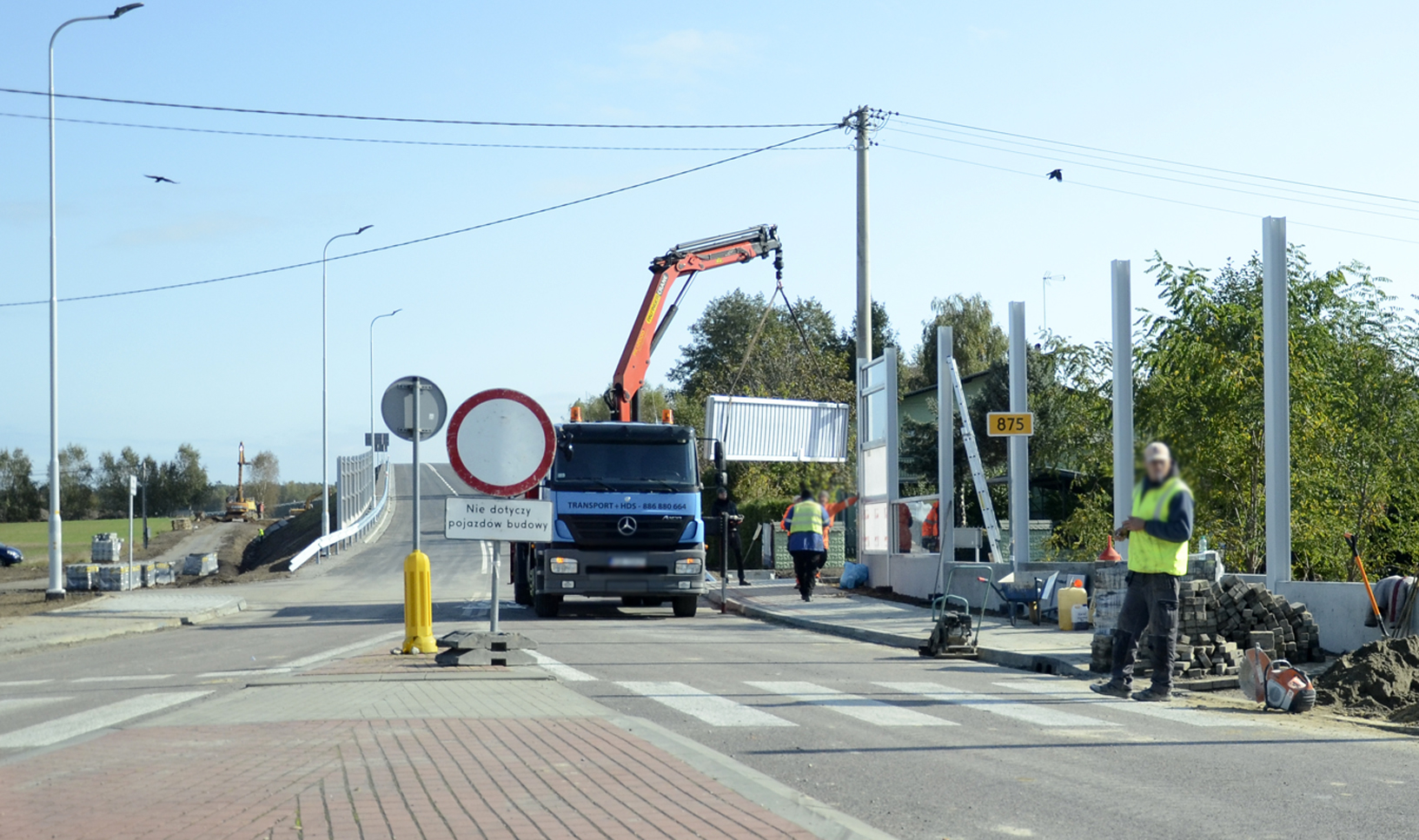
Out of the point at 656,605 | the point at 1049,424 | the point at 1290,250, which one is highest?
the point at 1290,250

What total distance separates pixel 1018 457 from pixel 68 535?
92287 mm

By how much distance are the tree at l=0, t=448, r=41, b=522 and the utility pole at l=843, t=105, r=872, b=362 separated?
130m

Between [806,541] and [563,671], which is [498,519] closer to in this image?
[563,671]

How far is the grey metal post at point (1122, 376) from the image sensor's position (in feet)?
51.8

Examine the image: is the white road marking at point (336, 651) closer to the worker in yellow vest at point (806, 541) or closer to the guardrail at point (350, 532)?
the worker in yellow vest at point (806, 541)

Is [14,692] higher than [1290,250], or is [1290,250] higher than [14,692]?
[1290,250]

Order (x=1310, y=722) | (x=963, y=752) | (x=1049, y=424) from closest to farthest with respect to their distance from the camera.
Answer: (x=963, y=752), (x=1310, y=722), (x=1049, y=424)

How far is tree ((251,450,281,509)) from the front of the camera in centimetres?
14012

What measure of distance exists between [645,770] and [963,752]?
2.06 meters

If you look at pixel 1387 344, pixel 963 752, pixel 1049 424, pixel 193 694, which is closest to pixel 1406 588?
pixel 963 752

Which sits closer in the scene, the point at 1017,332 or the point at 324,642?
the point at 324,642

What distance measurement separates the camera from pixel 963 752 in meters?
7.82

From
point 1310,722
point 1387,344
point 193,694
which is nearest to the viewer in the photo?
point 1310,722

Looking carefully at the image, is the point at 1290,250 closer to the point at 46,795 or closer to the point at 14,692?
the point at 14,692
